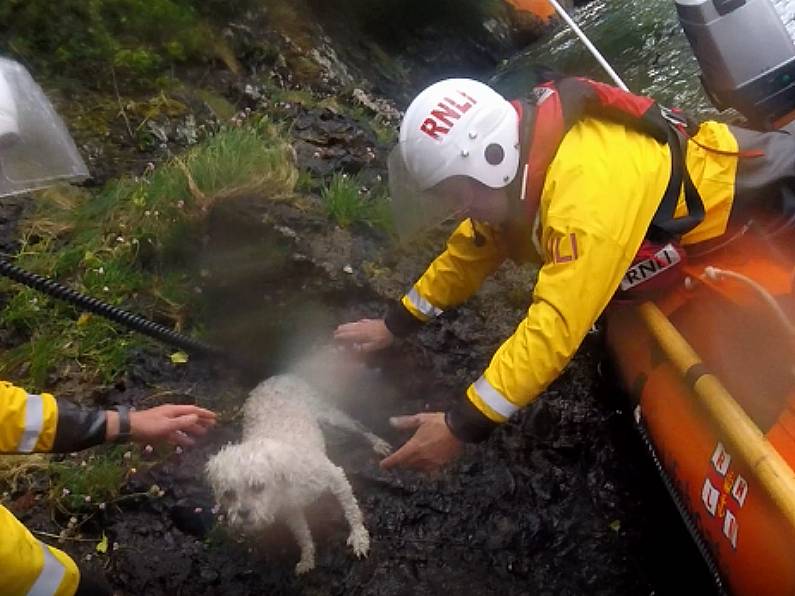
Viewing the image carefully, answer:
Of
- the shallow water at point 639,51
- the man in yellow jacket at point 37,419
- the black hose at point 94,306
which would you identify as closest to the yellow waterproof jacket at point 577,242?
the man in yellow jacket at point 37,419

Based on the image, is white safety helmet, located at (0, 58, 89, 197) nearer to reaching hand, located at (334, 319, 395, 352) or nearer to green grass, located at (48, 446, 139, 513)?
green grass, located at (48, 446, 139, 513)

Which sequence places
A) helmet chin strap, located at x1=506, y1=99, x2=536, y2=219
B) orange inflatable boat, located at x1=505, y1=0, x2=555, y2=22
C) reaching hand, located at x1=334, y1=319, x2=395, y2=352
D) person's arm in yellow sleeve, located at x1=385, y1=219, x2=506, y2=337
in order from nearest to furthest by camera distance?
helmet chin strap, located at x1=506, y1=99, x2=536, y2=219 < person's arm in yellow sleeve, located at x1=385, y1=219, x2=506, y2=337 < reaching hand, located at x1=334, y1=319, x2=395, y2=352 < orange inflatable boat, located at x1=505, y1=0, x2=555, y2=22

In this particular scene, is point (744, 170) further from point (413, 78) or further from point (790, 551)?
point (413, 78)

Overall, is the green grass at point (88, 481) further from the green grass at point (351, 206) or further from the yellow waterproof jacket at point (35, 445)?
the green grass at point (351, 206)

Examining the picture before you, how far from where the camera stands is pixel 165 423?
10.1 feet

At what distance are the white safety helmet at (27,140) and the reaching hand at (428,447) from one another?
5.55 feet

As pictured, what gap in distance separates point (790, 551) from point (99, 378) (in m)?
3.21

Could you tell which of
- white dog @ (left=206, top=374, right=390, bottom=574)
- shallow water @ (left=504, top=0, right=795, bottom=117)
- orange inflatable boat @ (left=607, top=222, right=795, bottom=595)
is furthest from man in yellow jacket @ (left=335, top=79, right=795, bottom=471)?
shallow water @ (left=504, top=0, right=795, bottom=117)

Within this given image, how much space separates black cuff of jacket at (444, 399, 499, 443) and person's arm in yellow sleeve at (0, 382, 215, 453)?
3.17 ft

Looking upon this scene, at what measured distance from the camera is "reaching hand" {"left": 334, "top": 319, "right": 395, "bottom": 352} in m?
4.34

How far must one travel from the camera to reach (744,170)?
11.6ft

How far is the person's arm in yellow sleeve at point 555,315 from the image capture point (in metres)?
3.04

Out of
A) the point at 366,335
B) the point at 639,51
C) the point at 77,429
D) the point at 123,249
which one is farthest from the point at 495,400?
the point at 639,51

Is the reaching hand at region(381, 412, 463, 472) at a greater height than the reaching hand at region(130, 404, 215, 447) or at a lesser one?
lesser
